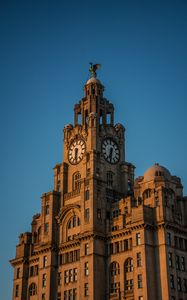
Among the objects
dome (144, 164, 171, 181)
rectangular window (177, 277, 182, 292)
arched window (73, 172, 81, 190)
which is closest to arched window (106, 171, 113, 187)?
arched window (73, 172, 81, 190)

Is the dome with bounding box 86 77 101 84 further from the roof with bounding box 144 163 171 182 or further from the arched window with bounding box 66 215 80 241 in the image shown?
the arched window with bounding box 66 215 80 241

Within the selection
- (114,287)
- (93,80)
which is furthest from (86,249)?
(93,80)

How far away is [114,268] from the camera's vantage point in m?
101

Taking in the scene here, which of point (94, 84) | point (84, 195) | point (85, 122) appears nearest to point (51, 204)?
point (84, 195)

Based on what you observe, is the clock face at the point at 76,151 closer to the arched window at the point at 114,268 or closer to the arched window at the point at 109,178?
the arched window at the point at 109,178

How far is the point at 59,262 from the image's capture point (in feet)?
357

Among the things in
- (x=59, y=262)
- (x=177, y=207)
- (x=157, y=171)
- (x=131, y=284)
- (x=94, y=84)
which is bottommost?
(x=131, y=284)

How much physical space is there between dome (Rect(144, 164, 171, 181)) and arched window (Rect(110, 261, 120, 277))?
17.3 metres

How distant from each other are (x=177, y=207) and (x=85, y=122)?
29127 millimetres

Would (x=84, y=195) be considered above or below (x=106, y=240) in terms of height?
above

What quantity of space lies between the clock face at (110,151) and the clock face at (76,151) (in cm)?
448

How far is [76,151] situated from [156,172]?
66.6 feet

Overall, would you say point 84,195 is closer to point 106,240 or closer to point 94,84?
point 106,240

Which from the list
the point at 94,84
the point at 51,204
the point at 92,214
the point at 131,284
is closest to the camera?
the point at 131,284
